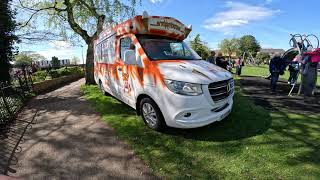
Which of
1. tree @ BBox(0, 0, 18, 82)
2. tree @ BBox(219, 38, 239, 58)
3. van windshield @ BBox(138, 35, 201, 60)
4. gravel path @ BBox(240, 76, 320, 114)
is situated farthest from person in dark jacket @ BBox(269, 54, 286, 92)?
tree @ BBox(219, 38, 239, 58)

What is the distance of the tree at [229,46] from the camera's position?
348 ft

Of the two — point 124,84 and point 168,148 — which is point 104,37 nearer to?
point 124,84

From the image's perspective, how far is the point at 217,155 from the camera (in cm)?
496

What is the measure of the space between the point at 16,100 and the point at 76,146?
5.62 m

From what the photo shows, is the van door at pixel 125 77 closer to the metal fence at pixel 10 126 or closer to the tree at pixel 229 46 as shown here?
the metal fence at pixel 10 126

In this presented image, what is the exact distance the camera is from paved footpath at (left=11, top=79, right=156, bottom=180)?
4676 millimetres

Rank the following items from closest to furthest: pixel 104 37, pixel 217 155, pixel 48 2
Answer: pixel 217 155 → pixel 104 37 → pixel 48 2

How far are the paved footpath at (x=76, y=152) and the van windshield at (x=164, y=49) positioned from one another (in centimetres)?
215

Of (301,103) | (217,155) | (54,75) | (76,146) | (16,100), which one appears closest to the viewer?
(217,155)

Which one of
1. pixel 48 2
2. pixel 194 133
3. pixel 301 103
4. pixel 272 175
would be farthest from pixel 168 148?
pixel 48 2

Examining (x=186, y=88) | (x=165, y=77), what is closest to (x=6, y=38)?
(x=165, y=77)

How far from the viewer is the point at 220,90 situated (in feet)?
18.8

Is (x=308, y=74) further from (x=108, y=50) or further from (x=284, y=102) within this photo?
(x=108, y=50)

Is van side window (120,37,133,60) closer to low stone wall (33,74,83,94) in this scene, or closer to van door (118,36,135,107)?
van door (118,36,135,107)
